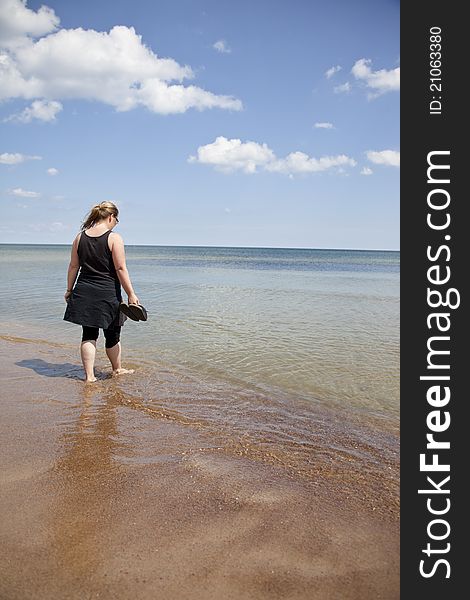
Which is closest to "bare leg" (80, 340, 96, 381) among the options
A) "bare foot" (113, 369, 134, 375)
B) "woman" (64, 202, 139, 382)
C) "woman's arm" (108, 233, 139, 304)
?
"woman" (64, 202, 139, 382)

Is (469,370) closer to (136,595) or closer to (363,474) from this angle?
(363,474)

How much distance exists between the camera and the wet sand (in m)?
2.08

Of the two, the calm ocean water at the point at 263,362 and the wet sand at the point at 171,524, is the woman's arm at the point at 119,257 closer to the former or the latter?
the calm ocean water at the point at 263,362

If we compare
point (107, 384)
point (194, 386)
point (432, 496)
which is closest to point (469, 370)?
point (432, 496)

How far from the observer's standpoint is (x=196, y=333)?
29.1 ft

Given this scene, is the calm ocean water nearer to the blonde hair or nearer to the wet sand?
the wet sand

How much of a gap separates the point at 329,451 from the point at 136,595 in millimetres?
2091

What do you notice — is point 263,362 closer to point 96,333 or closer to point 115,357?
point 115,357

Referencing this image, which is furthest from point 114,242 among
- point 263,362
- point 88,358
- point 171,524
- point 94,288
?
point 171,524

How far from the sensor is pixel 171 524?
8.28 ft

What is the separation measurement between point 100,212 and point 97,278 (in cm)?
76

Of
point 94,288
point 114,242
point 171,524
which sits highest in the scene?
point 114,242

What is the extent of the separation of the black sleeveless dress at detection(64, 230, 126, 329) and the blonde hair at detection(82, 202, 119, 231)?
0.16 meters

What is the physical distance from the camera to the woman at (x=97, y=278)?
5418mm
